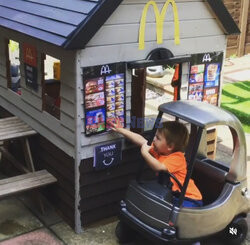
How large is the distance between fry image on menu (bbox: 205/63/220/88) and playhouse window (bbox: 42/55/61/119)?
1.92m

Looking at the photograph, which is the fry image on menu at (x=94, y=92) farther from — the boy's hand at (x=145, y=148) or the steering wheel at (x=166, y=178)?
the steering wheel at (x=166, y=178)

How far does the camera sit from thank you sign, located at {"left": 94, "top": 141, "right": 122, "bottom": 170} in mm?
5016

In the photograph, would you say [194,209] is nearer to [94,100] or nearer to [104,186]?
[104,186]

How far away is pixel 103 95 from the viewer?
4871mm

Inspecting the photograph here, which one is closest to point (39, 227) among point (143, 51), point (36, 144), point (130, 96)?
point (36, 144)

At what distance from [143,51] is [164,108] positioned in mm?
793

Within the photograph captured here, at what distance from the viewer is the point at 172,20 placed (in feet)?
16.9

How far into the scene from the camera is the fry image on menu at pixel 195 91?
5.74 m

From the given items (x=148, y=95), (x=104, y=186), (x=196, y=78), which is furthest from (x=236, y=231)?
(x=148, y=95)

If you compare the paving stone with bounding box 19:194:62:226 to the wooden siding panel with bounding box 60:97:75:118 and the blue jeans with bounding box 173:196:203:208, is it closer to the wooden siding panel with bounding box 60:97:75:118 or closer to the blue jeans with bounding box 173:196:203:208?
the wooden siding panel with bounding box 60:97:75:118

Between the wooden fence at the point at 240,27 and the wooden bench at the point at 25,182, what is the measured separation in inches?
398

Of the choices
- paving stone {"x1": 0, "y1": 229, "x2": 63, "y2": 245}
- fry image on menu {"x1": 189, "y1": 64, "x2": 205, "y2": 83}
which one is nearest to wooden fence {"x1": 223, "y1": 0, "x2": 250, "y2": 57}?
fry image on menu {"x1": 189, "y1": 64, "x2": 205, "y2": 83}

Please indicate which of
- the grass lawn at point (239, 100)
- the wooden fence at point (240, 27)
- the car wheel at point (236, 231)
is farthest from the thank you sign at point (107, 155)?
the wooden fence at point (240, 27)

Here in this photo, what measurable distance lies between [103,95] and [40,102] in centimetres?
100
